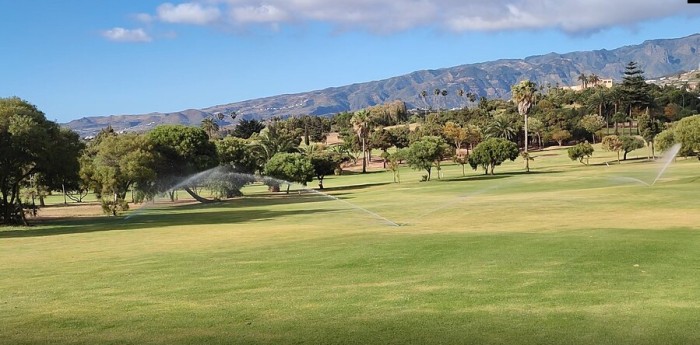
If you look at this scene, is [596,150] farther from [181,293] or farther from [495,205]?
[181,293]

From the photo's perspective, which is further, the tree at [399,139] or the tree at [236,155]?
the tree at [399,139]

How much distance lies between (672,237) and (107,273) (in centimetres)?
2296

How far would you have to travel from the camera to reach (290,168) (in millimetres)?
94625

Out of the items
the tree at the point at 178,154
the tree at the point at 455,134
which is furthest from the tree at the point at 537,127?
the tree at the point at 178,154

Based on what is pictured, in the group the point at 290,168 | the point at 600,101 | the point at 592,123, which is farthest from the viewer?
the point at 600,101

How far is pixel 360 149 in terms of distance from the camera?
172m

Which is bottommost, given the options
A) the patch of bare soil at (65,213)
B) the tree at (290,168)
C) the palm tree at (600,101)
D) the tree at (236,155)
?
the patch of bare soil at (65,213)

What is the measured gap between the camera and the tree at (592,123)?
162m

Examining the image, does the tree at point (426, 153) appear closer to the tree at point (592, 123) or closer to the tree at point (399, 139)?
the tree at point (399, 139)

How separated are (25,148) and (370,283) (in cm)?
4375

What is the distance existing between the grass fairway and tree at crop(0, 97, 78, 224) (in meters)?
13.6

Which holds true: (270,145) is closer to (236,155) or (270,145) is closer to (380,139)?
(236,155)

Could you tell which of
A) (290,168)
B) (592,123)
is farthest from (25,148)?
(592,123)

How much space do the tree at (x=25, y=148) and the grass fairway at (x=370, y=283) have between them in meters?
13.6
